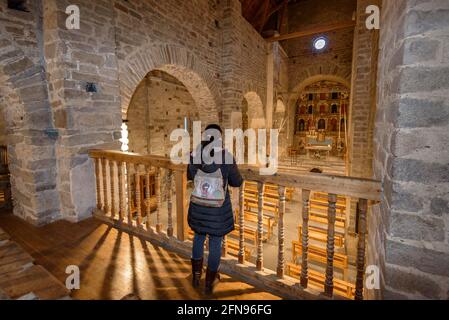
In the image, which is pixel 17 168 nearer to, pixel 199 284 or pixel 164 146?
pixel 199 284

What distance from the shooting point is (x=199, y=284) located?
1.97m

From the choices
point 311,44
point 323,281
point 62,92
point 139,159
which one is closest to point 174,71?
point 62,92

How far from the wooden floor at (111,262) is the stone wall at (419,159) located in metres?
0.96

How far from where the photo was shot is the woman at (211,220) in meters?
1.83

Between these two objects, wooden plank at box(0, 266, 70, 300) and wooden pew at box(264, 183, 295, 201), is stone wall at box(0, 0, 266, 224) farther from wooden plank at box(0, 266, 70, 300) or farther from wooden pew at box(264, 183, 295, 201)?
wooden pew at box(264, 183, 295, 201)

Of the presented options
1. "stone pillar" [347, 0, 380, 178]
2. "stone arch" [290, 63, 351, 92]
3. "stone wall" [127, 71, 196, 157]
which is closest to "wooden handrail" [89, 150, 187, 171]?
"stone wall" [127, 71, 196, 157]

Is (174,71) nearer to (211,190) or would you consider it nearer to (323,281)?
(211,190)

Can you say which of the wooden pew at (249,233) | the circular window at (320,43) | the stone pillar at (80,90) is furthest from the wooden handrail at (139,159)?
the circular window at (320,43)

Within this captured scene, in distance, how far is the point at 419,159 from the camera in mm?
1309

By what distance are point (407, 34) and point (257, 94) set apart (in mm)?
7580
